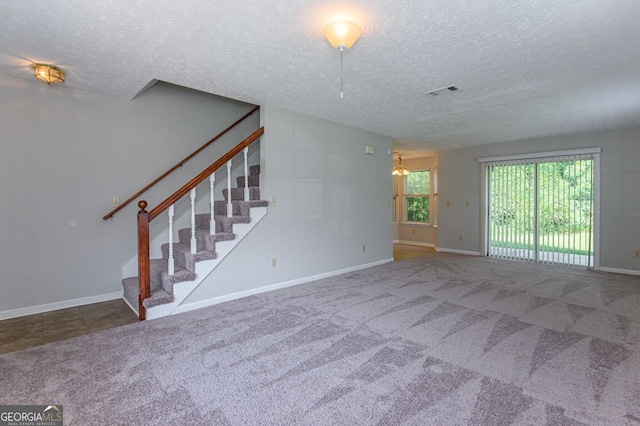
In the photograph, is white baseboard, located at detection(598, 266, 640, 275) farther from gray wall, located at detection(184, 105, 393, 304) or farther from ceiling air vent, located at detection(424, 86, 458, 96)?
ceiling air vent, located at detection(424, 86, 458, 96)

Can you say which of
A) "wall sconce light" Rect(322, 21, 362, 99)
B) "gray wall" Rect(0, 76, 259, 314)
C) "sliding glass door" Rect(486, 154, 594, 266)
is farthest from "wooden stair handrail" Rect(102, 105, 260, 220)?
"sliding glass door" Rect(486, 154, 594, 266)

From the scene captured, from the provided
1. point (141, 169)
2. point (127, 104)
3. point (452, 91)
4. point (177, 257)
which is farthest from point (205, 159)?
point (452, 91)

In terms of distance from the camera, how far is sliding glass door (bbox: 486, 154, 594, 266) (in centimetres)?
555

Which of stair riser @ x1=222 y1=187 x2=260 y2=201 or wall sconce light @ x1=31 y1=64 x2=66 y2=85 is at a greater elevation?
wall sconce light @ x1=31 y1=64 x2=66 y2=85

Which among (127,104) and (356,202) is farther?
(356,202)

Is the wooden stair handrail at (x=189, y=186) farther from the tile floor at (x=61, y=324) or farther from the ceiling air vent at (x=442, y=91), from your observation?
the ceiling air vent at (x=442, y=91)

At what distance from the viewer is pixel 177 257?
3721 mm

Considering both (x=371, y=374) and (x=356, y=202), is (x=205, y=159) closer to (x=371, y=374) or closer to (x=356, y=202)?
(x=356, y=202)

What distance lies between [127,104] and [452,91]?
3967 millimetres

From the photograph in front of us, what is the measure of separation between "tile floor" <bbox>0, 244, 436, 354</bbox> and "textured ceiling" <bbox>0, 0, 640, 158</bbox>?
248 centimetres

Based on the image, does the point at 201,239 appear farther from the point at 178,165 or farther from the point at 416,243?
the point at 416,243

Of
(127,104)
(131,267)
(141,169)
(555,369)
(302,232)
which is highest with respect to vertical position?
(127,104)

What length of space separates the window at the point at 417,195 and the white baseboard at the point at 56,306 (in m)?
7.29

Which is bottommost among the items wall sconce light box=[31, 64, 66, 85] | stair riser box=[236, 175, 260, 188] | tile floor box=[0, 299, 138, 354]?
tile floor box=[0, 299, 138, 354]
